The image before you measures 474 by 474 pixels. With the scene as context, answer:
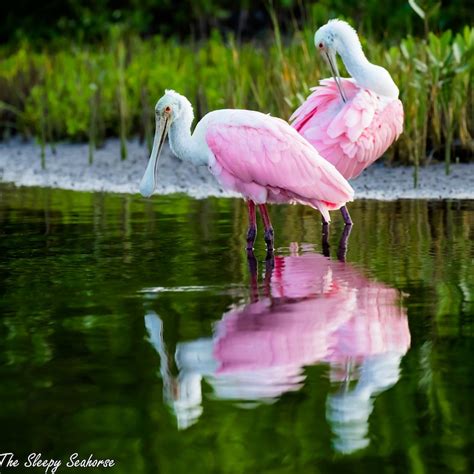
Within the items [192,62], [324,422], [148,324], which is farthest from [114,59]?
[324,422]

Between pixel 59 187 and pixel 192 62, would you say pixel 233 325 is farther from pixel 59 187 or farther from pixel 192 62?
pixel 192 62

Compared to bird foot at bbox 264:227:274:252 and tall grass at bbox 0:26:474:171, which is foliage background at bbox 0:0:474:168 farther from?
bird foot at bbox 264:227:274:252

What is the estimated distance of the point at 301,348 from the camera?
18.9 ft

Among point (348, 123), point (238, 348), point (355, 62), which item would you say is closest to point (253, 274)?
point (238, 348)

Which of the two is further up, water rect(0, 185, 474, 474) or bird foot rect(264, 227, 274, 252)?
bird foot rect(264, 227, 274, 252)

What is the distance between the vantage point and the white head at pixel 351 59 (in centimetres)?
989

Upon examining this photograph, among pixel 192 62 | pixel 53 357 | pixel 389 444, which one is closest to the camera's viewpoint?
pixel 389 444

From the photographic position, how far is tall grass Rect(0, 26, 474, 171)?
12.3m

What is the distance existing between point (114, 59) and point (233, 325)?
11186mm

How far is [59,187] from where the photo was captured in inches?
499

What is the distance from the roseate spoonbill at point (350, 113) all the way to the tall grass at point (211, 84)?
1.59 metres

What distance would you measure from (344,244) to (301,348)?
3.15 meters

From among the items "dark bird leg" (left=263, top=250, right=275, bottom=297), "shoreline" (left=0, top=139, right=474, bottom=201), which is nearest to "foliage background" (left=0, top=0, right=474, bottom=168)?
"shoreline" (left=0, top=139, right=474, bottom=201)

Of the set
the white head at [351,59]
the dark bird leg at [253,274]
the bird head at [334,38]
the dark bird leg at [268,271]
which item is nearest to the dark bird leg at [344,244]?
the dark bird leg at [268,271]
